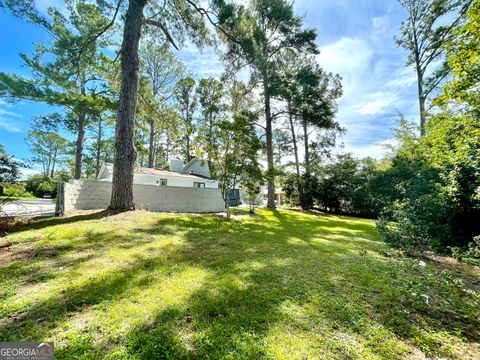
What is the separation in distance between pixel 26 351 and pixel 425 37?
70.3ft

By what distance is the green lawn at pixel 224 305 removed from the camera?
1.69 m

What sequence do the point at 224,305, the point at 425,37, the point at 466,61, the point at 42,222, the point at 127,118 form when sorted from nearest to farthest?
1. the point at 224,305
2. the point at 466,61
3. the point at 42,222
4. the point at 127,118
5. the point at 425,37

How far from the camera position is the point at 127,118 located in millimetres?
7273

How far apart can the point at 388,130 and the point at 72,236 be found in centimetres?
2053

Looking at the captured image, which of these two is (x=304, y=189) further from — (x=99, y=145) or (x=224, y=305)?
(x=99, y=145)

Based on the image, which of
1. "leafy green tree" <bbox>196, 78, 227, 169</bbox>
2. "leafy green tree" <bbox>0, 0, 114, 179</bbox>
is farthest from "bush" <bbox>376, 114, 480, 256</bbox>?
"leafy green tree" <bbox>196, 78, 227, 169</bbox>

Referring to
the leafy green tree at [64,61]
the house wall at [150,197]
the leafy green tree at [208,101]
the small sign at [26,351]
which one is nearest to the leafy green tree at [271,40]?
the house wall at [150,197]

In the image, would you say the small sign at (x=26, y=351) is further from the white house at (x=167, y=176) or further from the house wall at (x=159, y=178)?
the house wall at (x=159, y=178)

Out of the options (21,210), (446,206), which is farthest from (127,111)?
(446,206)

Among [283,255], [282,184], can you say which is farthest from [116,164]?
[282,184]

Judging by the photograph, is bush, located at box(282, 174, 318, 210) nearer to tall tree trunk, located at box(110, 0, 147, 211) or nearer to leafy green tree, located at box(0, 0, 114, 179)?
tall tree trunk, located at box(110, 0, 147, 211)

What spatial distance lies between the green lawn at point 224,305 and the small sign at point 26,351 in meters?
0.06

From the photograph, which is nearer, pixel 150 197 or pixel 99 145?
pixel 150 197

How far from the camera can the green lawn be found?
169 centimetres
